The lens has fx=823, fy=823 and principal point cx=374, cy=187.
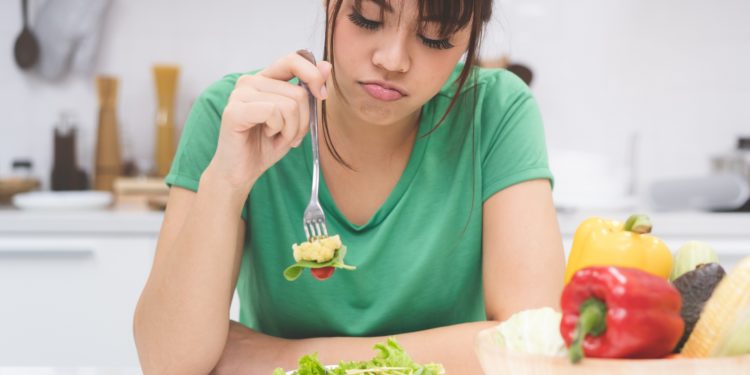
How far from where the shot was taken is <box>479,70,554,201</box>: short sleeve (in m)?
1.28

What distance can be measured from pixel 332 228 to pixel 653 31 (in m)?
2.04

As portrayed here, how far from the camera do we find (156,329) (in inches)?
44.4

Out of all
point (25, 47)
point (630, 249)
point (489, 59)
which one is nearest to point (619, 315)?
point (630, 249)

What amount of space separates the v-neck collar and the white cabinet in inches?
43.9

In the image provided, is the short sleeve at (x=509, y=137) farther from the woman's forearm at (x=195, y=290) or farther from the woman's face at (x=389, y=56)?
the woman's forearm at (x=195, y=290)

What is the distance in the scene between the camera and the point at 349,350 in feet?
3.64

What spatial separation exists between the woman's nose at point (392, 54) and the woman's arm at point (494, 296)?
318mm

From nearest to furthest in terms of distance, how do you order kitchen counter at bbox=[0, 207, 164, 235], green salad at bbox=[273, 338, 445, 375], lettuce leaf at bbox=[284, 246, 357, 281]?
1. green salad at bbox=[273, 338, 445, 375]
2. lettuce leaf at bbox=[284, 246, 357, 281]
3. kitchen counter at bbox=[0, 207, 164, 235]

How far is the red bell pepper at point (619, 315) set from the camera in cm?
56

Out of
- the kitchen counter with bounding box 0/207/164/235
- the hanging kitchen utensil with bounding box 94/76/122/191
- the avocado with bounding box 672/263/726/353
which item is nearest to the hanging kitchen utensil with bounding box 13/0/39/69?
the hanging kitchen utensil with bounding box 94/76/122/191

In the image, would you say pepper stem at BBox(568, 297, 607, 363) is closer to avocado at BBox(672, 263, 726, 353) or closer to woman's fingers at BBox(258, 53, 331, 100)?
avocado at BBox(672, 263, 726, 353)

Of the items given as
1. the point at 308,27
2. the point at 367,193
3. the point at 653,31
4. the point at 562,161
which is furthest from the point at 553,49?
the point at 367,193

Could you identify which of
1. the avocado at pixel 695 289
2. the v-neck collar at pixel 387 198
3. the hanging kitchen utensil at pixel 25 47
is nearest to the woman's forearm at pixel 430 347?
the v-neck collar at pixel 387 198

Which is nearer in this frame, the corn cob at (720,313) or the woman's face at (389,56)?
the corn cob at (720,313)
